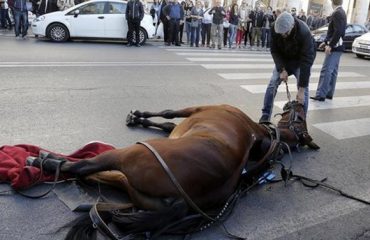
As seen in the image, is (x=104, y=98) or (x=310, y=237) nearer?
(x=310, y=237)

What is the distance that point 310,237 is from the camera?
11.1ft

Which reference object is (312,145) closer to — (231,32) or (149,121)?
(149,121)

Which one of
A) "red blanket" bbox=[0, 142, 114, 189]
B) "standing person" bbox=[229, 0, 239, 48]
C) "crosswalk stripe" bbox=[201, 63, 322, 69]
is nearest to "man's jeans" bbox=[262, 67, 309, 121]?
"red blanket" bbox=[0, 142, 114, 189]

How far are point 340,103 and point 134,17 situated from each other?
838 centimetres

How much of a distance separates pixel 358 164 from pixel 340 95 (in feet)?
13.8

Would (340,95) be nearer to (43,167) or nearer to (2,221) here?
(43,167)

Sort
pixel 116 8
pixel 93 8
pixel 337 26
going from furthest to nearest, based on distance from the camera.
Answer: pixel 116 8 < pixel 93 8 < pixel 337 26

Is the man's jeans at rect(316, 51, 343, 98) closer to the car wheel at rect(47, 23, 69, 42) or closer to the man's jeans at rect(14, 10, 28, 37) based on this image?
the car wheel at rect(47, 23, 69, 42)

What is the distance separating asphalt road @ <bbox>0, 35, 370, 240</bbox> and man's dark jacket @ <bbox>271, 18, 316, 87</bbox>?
970mm

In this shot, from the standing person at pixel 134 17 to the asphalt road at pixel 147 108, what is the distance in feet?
7.69

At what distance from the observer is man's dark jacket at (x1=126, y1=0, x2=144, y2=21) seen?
1428 centimetres

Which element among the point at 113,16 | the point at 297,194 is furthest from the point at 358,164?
the point at 113,16

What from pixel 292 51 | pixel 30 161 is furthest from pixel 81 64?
pixel 30 161

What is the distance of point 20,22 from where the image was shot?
14.3 metres
